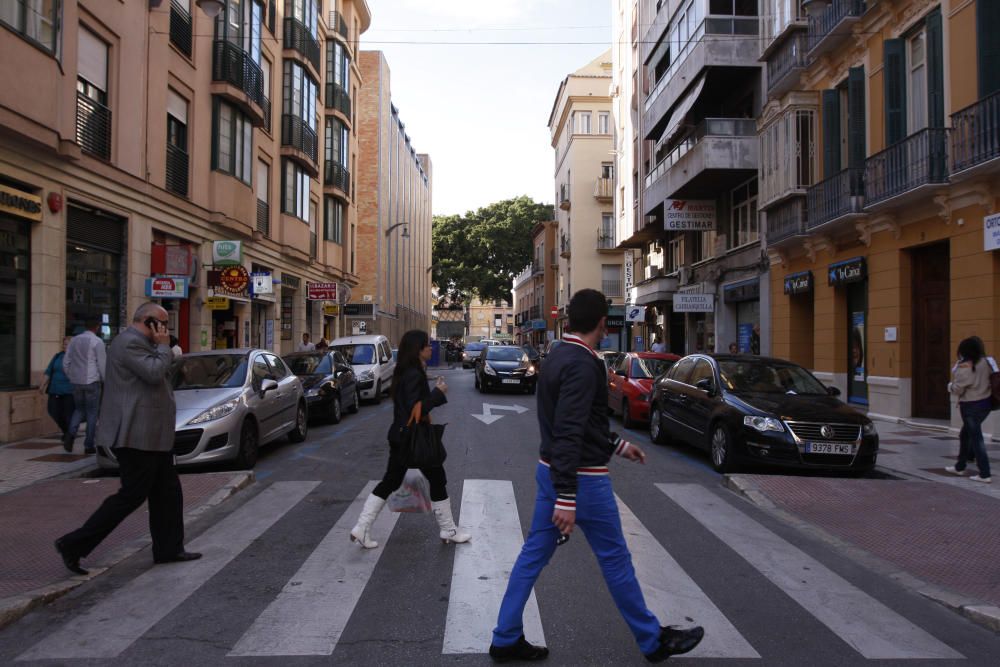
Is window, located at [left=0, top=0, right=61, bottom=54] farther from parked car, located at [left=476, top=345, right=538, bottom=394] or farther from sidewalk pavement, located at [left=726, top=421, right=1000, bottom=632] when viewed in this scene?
parked car, located at [left=476, top=345, right=538, bottom=394]

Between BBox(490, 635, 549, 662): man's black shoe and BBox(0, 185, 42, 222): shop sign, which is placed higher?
BBox(0, 185, 42, 222): shop sign

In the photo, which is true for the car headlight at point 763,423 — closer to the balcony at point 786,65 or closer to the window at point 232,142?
the balcony at point 786,65

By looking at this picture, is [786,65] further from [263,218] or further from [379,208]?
[379,208]

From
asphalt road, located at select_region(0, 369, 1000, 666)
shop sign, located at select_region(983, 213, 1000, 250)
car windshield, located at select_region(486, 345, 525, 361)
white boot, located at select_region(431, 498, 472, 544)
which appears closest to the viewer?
asphalt road, located at select_region(0, 369, 1000, 666)

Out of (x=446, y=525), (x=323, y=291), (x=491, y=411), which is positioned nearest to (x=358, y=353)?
(x=491, y=411)

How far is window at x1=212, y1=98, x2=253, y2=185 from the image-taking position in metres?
19.2

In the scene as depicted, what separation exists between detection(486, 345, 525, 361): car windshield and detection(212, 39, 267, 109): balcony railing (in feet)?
32.9

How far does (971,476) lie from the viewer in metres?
9.12

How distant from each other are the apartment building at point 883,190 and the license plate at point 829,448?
5.11 m

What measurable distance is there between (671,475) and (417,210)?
53.9m

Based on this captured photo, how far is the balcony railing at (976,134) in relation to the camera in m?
11.5

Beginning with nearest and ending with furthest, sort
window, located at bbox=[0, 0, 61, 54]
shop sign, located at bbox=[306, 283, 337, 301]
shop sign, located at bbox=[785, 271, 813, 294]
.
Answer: window, located at bbox=[0, 0, 61, 54], shop sign, located at bbox=[785, 271, 813, 294], shop sign, located at bbox=[306, 283, 337, 301]

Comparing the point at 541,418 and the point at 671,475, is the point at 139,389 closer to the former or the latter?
the point at 541,418

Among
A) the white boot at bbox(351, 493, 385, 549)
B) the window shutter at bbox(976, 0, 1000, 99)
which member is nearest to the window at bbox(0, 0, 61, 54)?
the white boot at bbox(351, 493, 385, 549)
